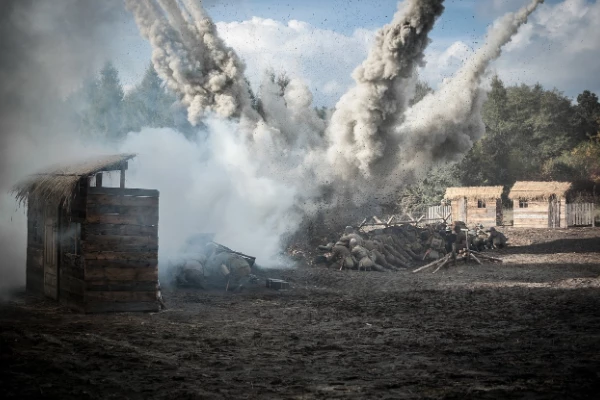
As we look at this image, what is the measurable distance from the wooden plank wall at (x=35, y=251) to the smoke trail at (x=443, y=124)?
707 inches

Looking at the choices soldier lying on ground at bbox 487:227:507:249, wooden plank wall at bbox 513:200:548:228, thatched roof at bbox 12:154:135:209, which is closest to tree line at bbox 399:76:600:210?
wooden plank wall at bbox 513:200:548:228

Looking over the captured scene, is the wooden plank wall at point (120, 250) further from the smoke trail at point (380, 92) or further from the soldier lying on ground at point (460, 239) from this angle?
the soldier lying on ground at point (460, 239)

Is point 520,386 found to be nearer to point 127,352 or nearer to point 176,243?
point 127,352

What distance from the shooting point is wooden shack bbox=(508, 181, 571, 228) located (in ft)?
154

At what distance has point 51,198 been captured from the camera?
14.3 m

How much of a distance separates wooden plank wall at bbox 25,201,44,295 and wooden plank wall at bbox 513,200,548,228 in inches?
1566

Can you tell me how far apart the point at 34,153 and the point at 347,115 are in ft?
48.9

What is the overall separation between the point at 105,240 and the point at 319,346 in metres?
5.88

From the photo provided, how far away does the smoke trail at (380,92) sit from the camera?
25562mm

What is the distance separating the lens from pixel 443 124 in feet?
98.6

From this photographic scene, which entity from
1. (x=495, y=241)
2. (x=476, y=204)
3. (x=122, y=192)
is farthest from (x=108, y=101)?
(x=122, y=192)

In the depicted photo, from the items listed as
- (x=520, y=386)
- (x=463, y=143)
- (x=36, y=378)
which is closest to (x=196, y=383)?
(x=36, y=378)

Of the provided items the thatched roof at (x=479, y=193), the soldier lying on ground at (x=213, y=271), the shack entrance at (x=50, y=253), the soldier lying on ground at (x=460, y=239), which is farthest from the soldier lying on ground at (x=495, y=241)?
the shack entrance at (x=50, y=253)

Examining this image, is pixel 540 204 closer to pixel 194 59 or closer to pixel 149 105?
pixel 194 59
